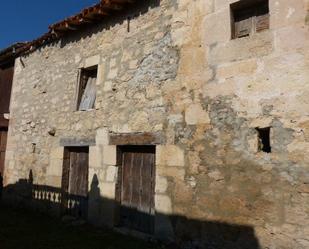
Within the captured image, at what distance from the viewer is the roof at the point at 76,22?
5.91m

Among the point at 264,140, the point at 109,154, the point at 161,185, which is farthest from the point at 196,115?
the point at 109,154

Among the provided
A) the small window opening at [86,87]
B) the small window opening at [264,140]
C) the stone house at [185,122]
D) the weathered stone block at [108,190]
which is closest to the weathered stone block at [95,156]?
the stone house at [185,122]

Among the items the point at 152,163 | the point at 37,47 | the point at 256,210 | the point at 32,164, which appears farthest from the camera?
the point at 37,47

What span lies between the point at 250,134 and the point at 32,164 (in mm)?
5493

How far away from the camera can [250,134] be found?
3.92m

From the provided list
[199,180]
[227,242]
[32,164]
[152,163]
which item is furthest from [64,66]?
[227,242]

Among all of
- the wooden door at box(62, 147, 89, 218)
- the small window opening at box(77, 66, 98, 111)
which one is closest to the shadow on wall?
the wooden door at box(62, 147, 89, 218)

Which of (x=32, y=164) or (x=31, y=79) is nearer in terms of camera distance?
(x=32, y=164)

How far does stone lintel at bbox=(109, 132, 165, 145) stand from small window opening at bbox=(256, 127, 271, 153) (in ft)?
4.77

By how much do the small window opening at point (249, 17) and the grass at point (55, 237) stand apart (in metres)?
3.10

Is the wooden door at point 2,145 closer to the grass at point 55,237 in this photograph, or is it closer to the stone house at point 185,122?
the stone house at point 185,122

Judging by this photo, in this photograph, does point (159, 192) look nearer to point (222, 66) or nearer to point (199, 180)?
point (199, 180)

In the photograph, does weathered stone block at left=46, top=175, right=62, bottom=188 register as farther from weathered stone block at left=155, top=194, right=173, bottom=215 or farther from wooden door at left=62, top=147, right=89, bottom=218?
weathered stone block at left=155, top=194, right=173, bottom=215

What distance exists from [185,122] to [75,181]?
3078mm
